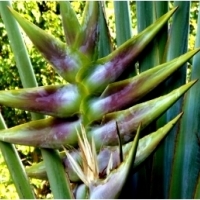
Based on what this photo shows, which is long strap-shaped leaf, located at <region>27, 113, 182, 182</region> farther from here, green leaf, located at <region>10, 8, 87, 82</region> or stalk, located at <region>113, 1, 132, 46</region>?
stalk, located at <region>113, 1, 132, 46</region>

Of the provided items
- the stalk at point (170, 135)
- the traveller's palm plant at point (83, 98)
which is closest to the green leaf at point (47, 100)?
the traveller's palm plant at point (83, 98)

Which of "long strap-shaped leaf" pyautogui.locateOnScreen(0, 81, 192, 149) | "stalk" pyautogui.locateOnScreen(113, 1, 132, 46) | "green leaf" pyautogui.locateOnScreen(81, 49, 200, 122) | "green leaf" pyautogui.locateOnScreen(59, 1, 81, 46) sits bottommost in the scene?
"long strap-shaped leaf" pyautogui.locateOnScreen(0, 81, 192, 149)

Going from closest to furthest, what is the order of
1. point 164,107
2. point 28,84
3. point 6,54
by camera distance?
1. point 164,107
2. point 28,84
3. point 6,54

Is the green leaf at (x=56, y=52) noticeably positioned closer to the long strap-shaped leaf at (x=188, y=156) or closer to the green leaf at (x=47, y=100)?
the green leaf at (x=47, y=100)

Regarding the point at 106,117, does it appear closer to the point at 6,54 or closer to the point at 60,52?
the point at 60,52

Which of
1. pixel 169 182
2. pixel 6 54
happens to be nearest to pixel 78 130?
pixel 169 182

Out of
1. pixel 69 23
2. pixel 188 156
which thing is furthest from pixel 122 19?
pixel 188 156

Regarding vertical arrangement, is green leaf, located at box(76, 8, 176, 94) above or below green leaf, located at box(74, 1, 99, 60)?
below

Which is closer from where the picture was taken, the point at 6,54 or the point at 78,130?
Result: the point at 78,130

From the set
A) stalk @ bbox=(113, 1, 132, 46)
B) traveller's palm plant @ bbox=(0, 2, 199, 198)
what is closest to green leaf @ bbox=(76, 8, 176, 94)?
traveller's palm plant @ bbox=(0, 2, 199, 198)
